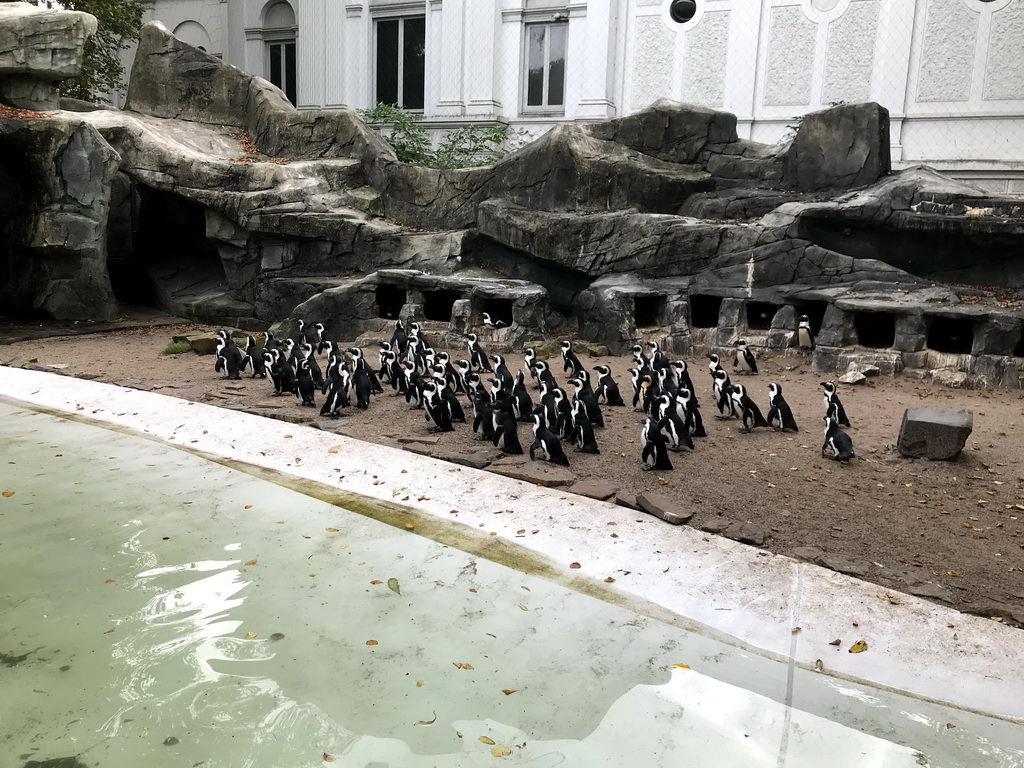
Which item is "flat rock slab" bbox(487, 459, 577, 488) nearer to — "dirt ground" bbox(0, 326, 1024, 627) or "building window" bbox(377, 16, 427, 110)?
"dirt ground" bbox(0, 326, 1024, 627)

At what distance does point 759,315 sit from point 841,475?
6.56m

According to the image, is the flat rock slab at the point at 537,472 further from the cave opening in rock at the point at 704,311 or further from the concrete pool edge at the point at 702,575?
the cave opening in rock at the point at 704,311

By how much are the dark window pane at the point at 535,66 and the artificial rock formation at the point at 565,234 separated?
5.49m

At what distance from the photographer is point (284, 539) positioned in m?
5.13

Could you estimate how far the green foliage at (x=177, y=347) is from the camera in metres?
11.7

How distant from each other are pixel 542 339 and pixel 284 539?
7.65 metres

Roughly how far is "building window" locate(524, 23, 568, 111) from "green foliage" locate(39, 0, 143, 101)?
9777 mm

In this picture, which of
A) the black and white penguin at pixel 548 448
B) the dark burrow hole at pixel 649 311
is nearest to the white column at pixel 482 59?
the dark burrow hole at pixel 649 311

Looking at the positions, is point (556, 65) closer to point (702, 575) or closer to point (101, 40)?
point (101, 40)

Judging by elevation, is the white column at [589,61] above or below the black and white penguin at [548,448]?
above

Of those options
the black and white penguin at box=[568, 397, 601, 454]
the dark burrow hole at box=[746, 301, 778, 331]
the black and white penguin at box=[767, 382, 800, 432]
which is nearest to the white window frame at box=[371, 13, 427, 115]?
the dark burrow hole at box=[746, 301, 778, 331]

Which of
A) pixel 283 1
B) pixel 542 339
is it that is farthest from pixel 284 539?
pixel 283 1

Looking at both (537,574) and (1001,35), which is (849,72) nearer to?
(1001,35)

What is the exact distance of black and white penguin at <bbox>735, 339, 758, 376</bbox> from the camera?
34.2 feet
